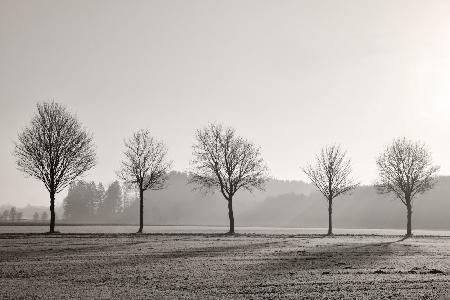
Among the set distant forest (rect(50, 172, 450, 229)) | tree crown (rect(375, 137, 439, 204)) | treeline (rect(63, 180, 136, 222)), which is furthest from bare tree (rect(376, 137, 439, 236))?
treeline (rect(63, 180, 136, 222))

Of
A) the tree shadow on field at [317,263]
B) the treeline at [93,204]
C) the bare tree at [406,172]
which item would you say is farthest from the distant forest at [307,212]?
the tree shadow on field at [317,263]

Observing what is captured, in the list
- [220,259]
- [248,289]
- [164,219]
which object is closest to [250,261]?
[220,259]

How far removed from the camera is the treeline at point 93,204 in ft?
550

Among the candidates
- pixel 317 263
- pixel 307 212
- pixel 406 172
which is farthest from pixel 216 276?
pixel 307 212

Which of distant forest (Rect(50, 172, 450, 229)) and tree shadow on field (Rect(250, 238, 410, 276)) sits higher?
tree shadow on field (Rect(250, 238, 410, 276))

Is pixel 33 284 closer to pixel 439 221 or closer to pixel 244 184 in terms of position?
pixel 244 184

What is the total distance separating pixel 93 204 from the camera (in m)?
179

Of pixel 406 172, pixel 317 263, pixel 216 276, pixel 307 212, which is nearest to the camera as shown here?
pixel 216 276

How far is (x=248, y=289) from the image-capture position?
1408 centimetres

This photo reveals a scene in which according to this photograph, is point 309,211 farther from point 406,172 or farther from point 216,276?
point 216,276

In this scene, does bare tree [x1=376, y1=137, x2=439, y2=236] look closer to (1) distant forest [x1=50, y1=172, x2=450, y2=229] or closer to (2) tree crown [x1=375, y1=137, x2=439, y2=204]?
(2) tree crown [x1=375, y1=137, x2=439, y2=204]

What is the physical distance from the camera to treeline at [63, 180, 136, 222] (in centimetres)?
16750

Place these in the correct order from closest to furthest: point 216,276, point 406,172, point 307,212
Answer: point 216,276 < point 406,172 < point 307,212

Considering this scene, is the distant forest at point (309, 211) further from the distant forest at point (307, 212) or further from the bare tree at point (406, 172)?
the bare tree at point (406, 172)
